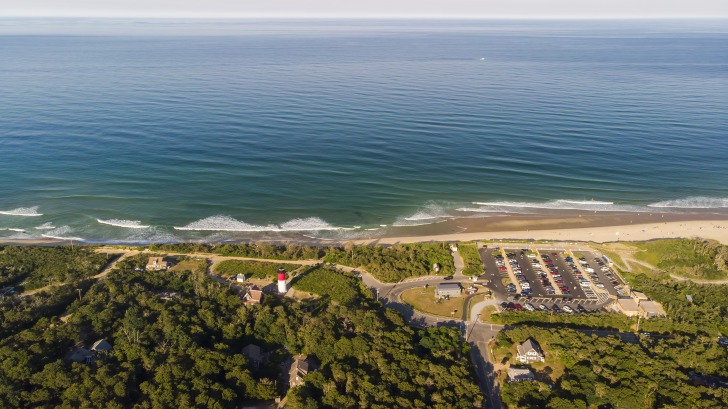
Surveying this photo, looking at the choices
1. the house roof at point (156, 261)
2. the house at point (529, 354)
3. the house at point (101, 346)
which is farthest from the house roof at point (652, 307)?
the house roof at point (156, 261)

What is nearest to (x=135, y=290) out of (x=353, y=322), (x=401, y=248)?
(x=353, y=322)

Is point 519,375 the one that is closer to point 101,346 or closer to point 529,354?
point 529,354

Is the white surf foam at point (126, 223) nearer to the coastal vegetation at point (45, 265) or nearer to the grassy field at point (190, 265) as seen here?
the coastal vegetation at point (45, 265)

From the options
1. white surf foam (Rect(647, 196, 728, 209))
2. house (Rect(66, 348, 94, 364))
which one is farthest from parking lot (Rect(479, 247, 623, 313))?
house (Rect(66, 348, 94, 364))

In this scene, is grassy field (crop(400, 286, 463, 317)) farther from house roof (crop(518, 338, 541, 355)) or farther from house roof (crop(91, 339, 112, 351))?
house roof (crop(91, 339, 112, 351))

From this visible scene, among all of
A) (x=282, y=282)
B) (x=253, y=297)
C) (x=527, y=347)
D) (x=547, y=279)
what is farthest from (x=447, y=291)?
(x=253, y=297)
